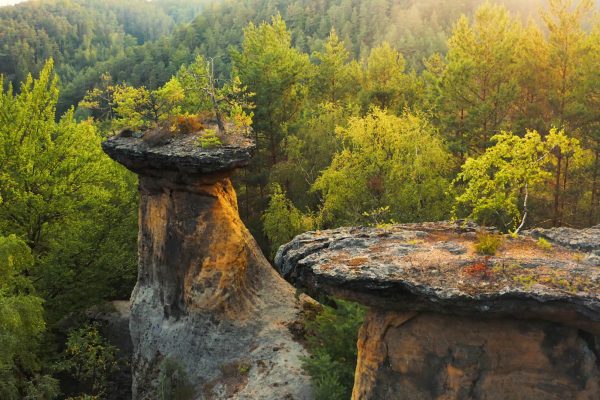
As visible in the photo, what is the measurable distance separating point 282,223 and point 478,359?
710 inches

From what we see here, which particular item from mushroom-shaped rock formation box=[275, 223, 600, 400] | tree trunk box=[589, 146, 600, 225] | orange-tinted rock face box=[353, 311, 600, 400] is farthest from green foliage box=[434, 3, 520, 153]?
orange-tinted rock face box=[353, 311, 600, 400]

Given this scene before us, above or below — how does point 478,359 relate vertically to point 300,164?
below

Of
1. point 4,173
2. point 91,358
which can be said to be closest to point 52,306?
point 91,358

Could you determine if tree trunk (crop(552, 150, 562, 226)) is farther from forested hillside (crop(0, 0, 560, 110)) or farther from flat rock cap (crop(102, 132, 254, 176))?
forested hillside (crop(0, 0, 560, 110))

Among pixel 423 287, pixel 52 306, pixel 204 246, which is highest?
pixel 423 287

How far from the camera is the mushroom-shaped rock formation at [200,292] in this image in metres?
20.8

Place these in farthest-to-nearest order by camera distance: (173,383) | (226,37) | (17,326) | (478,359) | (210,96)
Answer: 1. (226,37)
2. (210,96)
3. (173,383)
4. (17,326)
5. (478,359)

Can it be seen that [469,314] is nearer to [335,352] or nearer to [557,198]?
[335,352]

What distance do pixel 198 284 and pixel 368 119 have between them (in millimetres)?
12268

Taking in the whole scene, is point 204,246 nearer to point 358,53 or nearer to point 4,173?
point 4,173

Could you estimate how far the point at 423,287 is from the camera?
11203mm

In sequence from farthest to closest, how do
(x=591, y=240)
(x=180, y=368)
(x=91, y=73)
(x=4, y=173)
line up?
(x=91, y=73), (x=4, y=173), (x=180, y=368), (x=591, y=240)

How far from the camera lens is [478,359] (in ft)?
39.0

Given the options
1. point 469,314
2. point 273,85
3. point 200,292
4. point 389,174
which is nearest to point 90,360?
point 200,292
